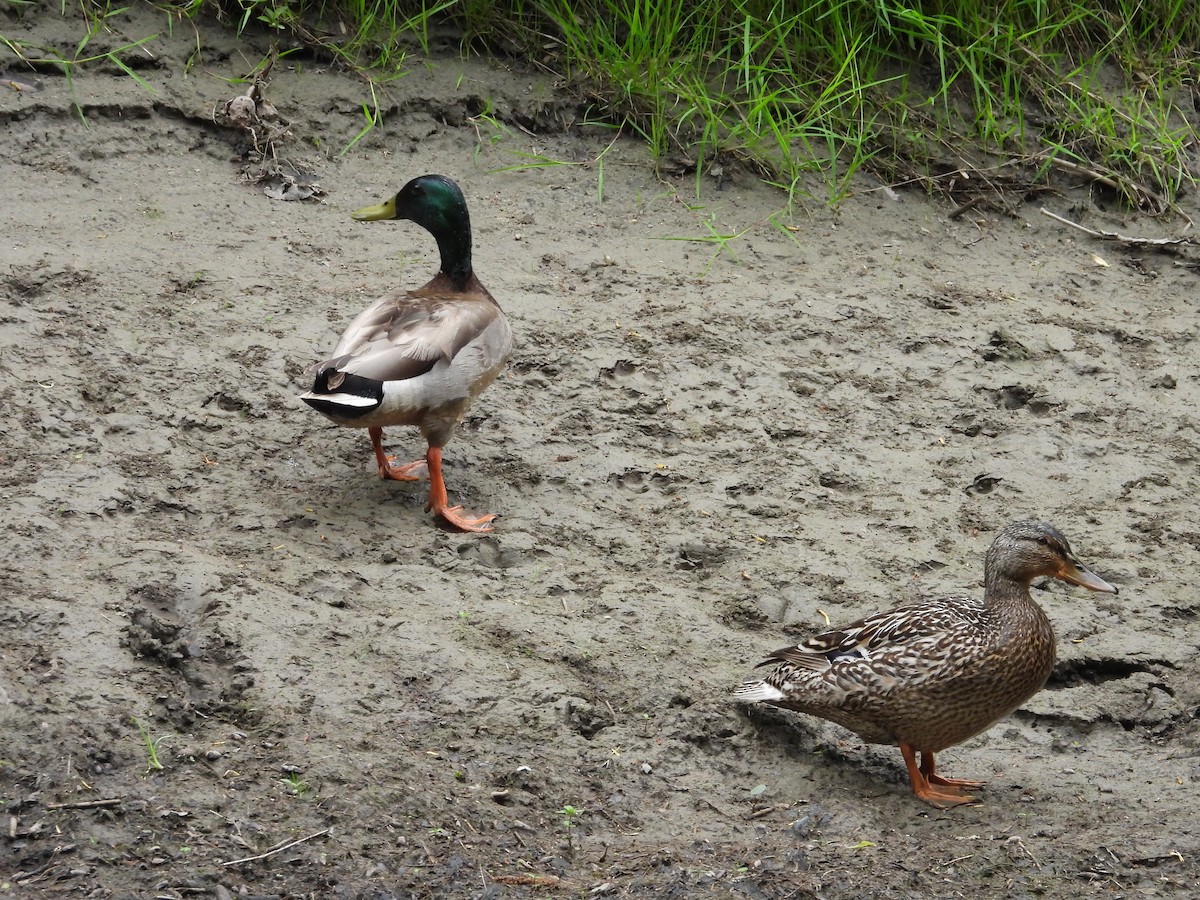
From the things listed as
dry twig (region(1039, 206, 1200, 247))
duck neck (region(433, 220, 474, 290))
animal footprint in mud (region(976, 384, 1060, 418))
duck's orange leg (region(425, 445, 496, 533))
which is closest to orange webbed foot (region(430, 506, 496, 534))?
duck's orange leg (region(425, 445, 496, 533))

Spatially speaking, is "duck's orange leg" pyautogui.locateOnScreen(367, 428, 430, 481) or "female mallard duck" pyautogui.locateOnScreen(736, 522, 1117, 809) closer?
"female mallard duck" pyautogui.locateOnScreen(736, 522, 1117, 809)

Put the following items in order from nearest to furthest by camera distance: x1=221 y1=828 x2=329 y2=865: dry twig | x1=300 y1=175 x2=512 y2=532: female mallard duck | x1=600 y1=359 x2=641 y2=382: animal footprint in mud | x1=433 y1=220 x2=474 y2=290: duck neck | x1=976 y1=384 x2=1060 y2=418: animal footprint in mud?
x1=221 y1=828 x2=329 y2=865: dry twig, x1=300 y1=175 x2=512 y2=532: female mallard duck, x1=433 y1=220 x2=474 y2=290: duck neck, x1=600 y1=359 x2=641 y2=382: animal footprint in mud, x1=976 y1=384 x2=1060 y2=418: animal footprint in mud

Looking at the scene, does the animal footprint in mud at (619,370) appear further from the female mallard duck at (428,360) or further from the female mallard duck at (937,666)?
the female mallard duck at (937,666)

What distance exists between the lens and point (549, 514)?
5270mm

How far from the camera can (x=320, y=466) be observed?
212 inches

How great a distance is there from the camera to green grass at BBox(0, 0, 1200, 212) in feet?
24.2

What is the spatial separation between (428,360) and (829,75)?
143 inches

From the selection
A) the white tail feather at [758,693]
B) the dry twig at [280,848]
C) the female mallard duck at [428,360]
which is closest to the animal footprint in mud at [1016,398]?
the female mallard duck at [428,360]

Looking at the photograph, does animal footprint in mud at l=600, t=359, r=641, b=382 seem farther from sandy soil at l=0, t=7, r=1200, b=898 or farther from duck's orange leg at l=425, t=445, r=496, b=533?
duck's orange leg at l=425, t=445, r=496, b=533

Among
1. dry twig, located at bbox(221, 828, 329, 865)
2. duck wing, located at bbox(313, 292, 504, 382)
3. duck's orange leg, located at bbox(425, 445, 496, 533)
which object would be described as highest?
duck wing, located at bbox(313, 292, 504, 382)

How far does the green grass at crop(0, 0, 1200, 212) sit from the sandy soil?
181 mm

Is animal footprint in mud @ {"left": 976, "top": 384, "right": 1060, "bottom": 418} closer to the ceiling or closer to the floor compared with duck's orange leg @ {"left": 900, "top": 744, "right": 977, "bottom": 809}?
closer to the ceiling

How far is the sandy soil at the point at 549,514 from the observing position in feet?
11.7

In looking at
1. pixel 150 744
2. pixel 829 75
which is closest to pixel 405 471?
pixel 150 744
